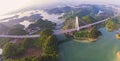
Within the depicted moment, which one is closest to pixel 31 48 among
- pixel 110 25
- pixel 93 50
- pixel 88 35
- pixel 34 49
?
pixel 34 49

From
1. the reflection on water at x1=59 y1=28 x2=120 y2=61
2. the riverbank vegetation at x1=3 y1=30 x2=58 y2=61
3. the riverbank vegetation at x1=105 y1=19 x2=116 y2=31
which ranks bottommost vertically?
the reflection on water at x1=59 y1=28 x2=120 y2=61

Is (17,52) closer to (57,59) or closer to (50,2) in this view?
(57,59)

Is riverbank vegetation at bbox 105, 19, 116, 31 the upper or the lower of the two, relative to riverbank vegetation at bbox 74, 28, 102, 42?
upper

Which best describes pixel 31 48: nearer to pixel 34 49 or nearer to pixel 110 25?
pixel 34 49

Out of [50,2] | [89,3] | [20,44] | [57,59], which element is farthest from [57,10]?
[57,59]

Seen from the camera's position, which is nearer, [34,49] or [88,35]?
[34,49]

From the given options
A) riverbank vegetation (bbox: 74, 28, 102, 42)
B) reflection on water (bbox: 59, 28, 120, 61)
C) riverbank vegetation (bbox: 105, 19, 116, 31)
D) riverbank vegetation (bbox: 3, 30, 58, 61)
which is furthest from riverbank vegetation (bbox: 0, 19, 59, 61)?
riverbank vegetation (bbox: 105, 19, 116, 31)

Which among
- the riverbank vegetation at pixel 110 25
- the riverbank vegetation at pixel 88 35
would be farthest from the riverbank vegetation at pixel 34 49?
the riverbank vegetation at pixel 110 25

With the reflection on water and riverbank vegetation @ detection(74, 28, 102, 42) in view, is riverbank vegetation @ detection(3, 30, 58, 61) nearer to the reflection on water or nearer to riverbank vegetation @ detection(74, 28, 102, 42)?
the reflection on water
